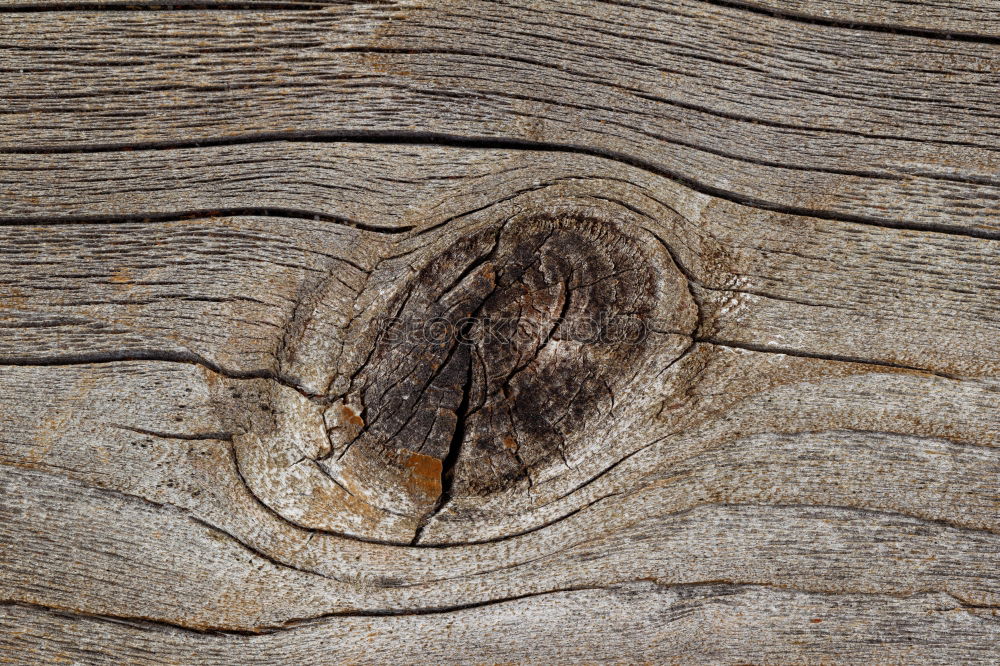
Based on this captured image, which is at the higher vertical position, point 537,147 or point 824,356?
point 537,147

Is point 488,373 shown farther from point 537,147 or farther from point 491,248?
point 537,147

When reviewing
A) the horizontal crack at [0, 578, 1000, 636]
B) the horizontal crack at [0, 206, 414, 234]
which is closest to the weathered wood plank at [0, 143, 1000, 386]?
the horizontal crack at [0, 206, 414, 234]

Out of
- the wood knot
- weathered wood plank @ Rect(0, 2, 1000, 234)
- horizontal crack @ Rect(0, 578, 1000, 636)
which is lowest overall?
horizontal crack @ Rect(0, 578, 1000, 636)

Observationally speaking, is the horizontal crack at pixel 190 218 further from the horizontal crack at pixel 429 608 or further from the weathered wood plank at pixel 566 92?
the horizontal crack at pixel 429 608

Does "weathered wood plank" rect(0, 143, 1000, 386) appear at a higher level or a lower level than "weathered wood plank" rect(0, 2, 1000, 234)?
lower

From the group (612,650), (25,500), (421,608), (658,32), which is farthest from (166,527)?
(658,32)

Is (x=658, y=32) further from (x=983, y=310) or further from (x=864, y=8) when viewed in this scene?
(x=983, y=310)

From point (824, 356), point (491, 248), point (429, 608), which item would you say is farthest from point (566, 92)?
point (429, 608)

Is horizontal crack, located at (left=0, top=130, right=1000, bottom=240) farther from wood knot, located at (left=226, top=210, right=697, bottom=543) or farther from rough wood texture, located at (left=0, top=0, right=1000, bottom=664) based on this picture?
wood knot, located at (left=226, top=210, right=697, bottom=543)

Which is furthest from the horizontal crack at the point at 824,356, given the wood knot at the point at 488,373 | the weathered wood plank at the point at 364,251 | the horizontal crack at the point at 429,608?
the horizontal crack at the point at 429,608
